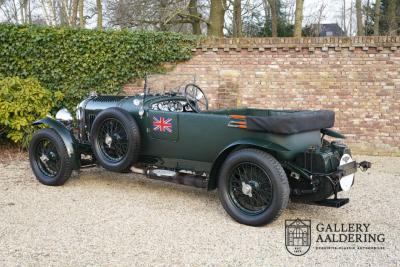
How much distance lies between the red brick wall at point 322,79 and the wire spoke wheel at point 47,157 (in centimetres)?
361

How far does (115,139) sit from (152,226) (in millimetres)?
1431

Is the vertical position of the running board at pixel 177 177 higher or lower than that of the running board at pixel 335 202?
higher

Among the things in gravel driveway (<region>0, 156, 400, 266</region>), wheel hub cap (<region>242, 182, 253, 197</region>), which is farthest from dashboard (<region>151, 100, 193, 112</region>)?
wheel hub cap (<region>242, 182, 253, 197</region>)

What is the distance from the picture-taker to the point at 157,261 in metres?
3.29

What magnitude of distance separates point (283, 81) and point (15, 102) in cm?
500

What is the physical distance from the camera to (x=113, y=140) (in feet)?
16.8

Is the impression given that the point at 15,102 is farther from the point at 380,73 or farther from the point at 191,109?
the point at 380,73

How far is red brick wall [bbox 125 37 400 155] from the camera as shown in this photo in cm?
783

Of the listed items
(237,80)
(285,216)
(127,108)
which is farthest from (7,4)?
(285,216)

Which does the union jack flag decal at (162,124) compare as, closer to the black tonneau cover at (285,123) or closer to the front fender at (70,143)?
the black tonneau cover at (285,123)

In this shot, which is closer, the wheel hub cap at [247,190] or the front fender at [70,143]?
the wheel hub cap at [247,190]

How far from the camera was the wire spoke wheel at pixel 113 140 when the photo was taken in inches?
200

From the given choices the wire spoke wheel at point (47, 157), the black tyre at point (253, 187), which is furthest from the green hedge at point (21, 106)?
the black tyre at point (253, 187)

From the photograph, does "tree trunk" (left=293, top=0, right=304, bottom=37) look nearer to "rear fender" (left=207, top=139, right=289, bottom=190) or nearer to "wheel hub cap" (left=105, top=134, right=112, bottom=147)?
"wheel hub cap" (left=105, top=134, right=112, bottom=147)
